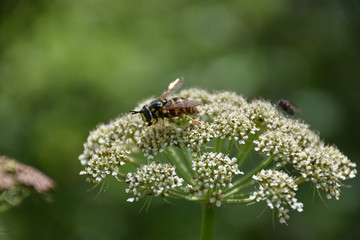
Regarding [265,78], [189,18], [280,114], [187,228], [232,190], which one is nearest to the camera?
[232,190]

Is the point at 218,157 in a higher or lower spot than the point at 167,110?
lower

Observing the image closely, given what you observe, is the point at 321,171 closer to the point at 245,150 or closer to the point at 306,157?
the point at 306,157

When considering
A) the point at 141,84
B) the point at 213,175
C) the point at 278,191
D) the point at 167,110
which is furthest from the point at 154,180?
the point at 141,84

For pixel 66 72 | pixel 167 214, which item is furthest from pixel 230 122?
pixel 66 72

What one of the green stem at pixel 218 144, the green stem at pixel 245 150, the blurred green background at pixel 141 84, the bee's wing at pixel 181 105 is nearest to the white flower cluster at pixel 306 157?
the green stem at pixel 245 150

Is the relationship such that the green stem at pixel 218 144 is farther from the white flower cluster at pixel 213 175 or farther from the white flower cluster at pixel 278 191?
the white flower cluster at pixel 278 191

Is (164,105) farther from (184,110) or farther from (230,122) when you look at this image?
(230,122)

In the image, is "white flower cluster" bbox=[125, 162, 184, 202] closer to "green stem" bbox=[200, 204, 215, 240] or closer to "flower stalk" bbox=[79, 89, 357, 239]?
"flower stalk" bbox=[79, 89, 357, 239]
